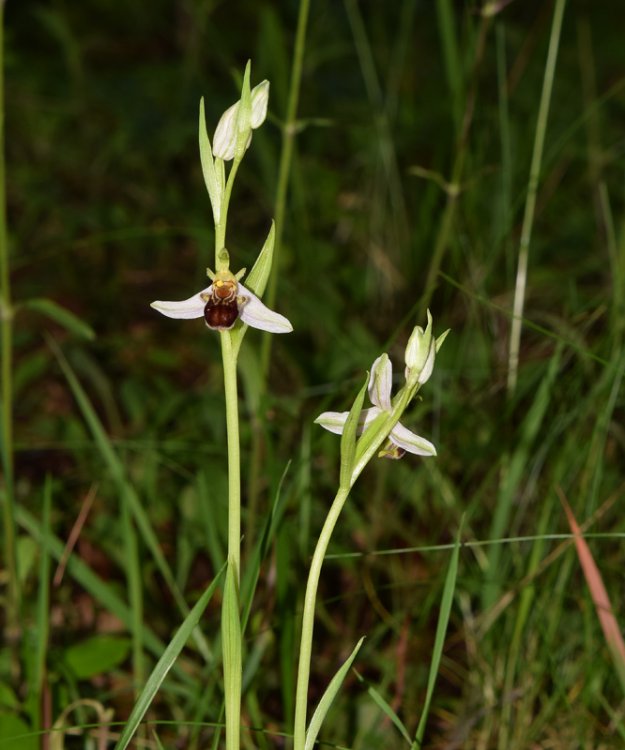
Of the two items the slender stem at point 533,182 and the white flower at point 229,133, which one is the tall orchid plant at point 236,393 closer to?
the white flower at point 229,133

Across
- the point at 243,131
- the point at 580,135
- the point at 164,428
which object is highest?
the point at 580,135

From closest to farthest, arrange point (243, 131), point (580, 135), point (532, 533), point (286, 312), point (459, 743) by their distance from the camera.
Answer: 1. point (243, 131)
2. point (459, 743)
3. point (532, 533)
4. point (286, 312)
5. point (580, 135)

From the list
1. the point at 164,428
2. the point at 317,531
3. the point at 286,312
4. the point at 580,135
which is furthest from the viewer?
the point at 580,135

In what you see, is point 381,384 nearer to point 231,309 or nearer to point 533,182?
point 231,309

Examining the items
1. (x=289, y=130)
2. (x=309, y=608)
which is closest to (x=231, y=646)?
(x=309, y=608)

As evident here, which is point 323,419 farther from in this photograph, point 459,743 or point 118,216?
point 118,216

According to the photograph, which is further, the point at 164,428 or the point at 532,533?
the point at 164,428

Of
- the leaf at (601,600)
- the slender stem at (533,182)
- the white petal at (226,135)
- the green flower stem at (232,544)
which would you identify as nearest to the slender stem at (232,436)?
the green flower stem at (232,544)

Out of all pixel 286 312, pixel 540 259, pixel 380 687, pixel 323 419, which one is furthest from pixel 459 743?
pixel 540 259
